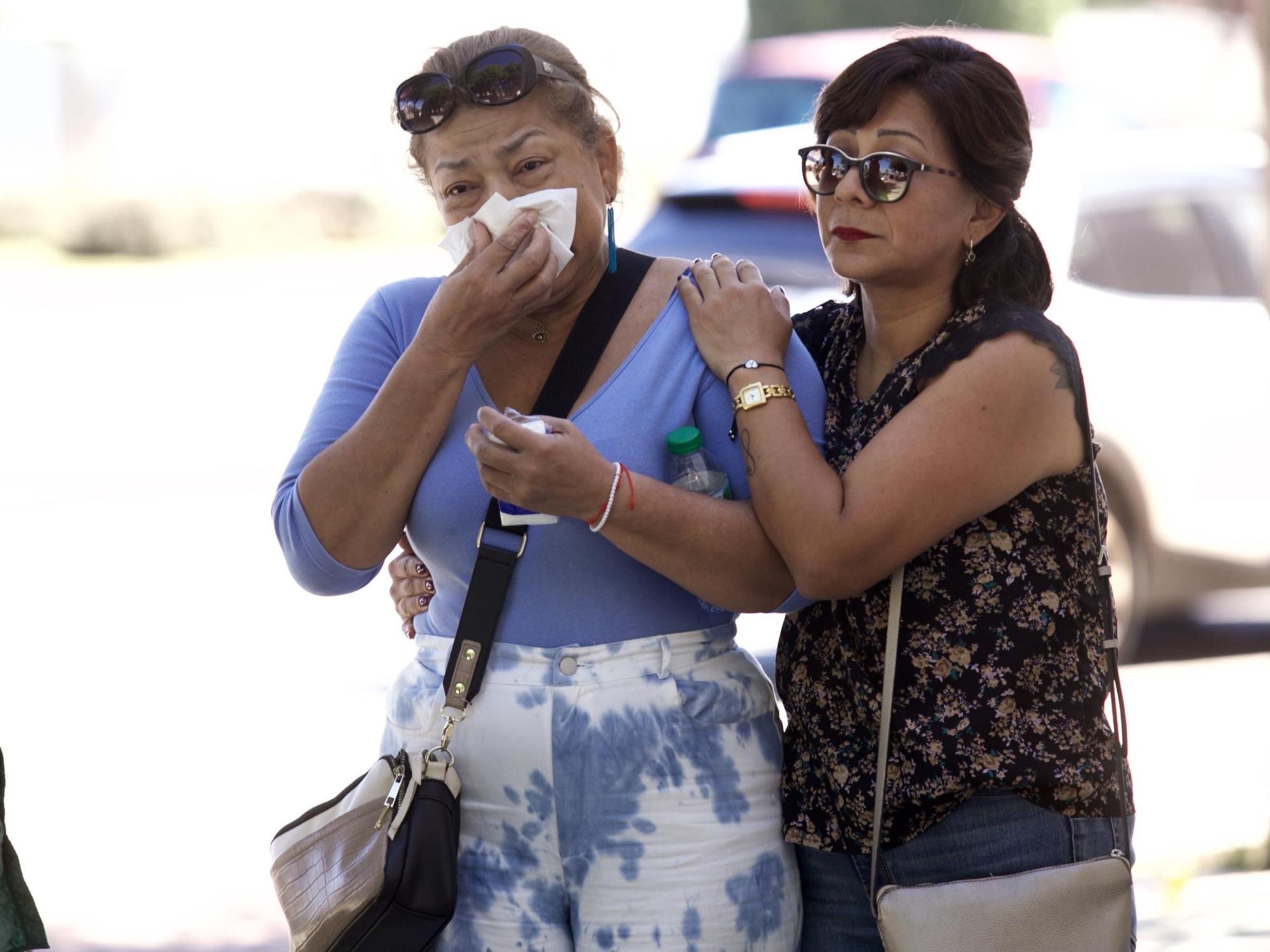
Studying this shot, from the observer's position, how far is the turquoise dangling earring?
7.52 feet

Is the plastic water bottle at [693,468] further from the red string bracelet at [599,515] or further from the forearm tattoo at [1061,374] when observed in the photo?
the forearm tattoo at [1061,374]

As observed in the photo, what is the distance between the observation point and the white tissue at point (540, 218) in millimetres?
2145

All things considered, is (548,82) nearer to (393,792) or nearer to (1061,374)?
(1061,374)

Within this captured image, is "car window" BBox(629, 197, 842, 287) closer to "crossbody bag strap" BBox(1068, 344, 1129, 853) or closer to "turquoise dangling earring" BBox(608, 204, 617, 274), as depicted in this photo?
"turquoise dangling earring" BBox(608, 204, 617, 274)

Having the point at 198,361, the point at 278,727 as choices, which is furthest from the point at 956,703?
the point at 198,361

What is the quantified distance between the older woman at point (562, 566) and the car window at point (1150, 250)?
13.8 feet

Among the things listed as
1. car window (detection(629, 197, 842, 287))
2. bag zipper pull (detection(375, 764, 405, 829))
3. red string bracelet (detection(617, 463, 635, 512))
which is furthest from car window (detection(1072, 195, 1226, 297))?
bag zipper pull (detection(375, 764, 405, 829))

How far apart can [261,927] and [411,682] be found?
7.55 feet

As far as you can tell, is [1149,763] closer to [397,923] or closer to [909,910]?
[909,910]

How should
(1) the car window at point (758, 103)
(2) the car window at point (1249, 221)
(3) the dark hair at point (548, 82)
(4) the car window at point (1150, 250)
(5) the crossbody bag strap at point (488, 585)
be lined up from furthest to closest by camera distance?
(1) the car window at point (758, 103) → (2) the car window at point (1249, 221) → (4) the car window at point (1150, 250) → (3) the dark hair at point (548, 82) → (5) the crossbody bag strap at point (488, 585)

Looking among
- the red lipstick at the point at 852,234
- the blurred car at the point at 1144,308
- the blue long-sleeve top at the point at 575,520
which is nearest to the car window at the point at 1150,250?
the blurred car at the point at 1144,308

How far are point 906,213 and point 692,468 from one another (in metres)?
0.47

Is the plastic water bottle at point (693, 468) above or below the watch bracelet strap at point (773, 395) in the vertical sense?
below

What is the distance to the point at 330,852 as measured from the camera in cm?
207
